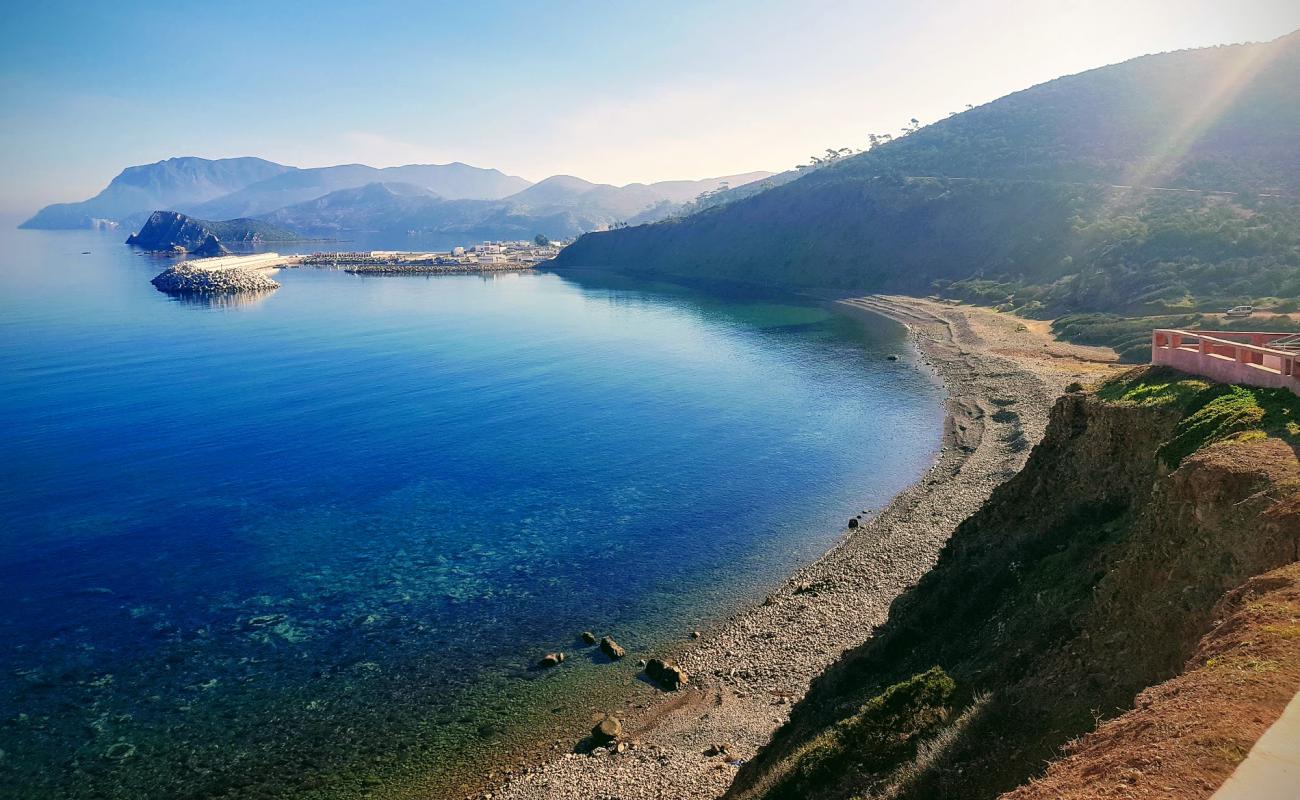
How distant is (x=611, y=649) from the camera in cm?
2888

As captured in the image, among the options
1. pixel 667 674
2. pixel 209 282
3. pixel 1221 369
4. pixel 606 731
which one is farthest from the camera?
pixel 209 282

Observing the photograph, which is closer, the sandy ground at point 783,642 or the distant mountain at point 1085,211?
the sandy ground at point 783,642

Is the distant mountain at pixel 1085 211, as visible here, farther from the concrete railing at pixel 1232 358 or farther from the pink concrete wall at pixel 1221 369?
the pink concrete wall at pixel 1221 369

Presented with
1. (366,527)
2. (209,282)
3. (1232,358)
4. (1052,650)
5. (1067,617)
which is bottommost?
(366,527)

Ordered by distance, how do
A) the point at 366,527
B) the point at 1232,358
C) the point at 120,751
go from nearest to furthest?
the point at 1232,358, the point at 120,751, the point at 366,527

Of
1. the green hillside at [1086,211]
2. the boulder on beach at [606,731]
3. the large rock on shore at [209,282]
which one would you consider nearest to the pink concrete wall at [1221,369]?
the boulder on beach at [606,731]

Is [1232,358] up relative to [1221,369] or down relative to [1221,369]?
up

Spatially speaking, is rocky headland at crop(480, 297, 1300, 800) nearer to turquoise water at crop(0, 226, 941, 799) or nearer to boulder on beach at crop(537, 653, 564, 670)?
boulder on beach at crop(537, 653, 564, 670)

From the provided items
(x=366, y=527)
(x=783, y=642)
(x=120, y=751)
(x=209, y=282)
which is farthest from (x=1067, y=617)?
(x=209, y=282)

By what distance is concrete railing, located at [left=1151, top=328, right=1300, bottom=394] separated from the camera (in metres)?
18.0

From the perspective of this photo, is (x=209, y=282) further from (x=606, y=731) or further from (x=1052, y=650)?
(x=1052, y=650)

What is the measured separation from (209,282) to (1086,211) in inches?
7168

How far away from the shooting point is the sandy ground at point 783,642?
2220 cm

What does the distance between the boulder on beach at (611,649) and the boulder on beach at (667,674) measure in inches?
64.0
